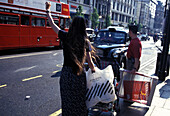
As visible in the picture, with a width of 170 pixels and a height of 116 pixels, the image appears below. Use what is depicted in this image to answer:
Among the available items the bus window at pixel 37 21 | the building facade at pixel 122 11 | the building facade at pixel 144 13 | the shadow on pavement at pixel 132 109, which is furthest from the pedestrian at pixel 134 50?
the building facade at pixel 144 13

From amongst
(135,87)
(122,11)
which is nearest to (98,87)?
(135,87)

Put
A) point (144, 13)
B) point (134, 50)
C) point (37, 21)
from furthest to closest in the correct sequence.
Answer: point (144, 13), point (37, 21), point (134, 50)

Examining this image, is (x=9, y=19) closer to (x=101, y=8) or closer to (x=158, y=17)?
(x=101, y=8)

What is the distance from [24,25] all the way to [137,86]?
991 centimetres

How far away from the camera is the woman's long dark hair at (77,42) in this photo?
7.30ft

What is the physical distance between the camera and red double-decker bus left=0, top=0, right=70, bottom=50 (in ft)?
33.9

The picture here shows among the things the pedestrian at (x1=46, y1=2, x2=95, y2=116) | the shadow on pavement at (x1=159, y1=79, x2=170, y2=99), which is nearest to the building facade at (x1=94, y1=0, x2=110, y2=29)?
the shadow on pavement at (x1=159, y1=79, x2=170, y2=99)

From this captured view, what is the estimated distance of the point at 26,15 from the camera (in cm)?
1169

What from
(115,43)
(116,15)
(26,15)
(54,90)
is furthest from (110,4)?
(54,90)

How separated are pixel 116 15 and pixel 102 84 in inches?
2343

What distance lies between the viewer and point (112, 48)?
22.0 ft

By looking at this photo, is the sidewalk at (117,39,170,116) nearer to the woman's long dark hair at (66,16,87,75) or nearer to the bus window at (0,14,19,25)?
the woman's long dark hair at (66,16,87,75)

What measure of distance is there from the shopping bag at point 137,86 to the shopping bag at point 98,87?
→ 41.6 inches

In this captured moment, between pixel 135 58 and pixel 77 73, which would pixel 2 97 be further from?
pixel 135 58
